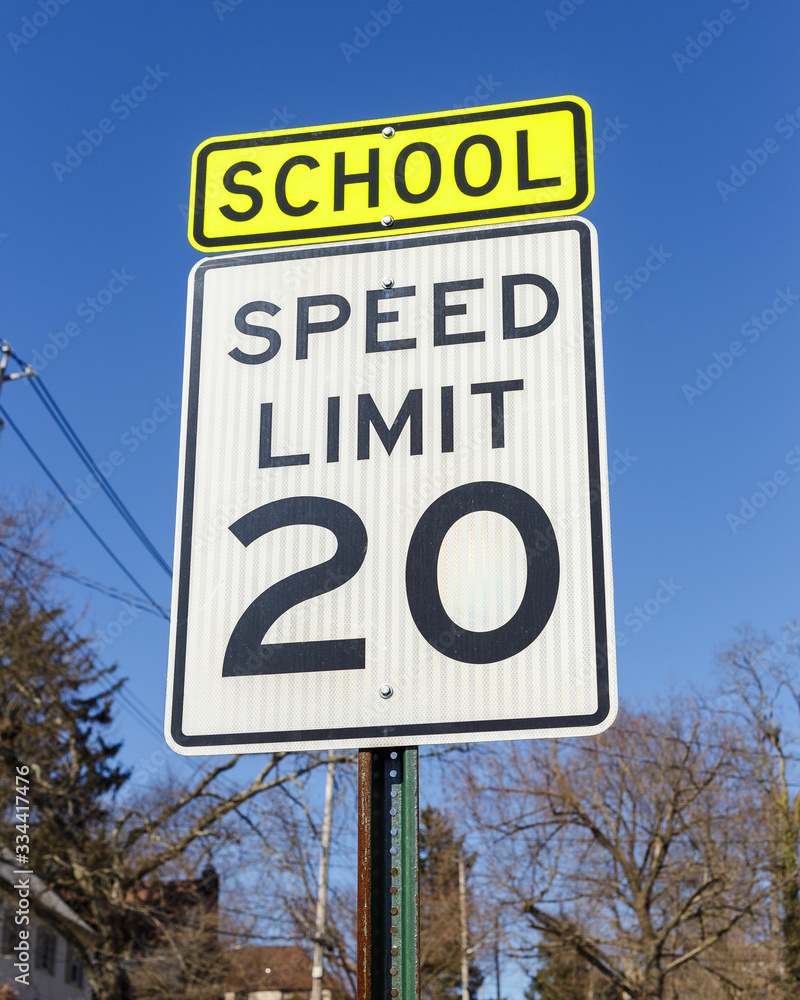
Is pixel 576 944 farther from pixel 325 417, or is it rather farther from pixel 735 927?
pixel 325 417

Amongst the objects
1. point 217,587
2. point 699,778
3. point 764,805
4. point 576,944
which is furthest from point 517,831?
point 217,587

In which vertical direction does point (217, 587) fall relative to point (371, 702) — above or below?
above

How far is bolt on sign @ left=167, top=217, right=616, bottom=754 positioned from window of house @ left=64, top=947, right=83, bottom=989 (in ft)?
125

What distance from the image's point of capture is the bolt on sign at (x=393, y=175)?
5.82ft

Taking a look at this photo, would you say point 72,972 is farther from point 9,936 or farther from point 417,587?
point 417,587

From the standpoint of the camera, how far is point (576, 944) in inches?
832

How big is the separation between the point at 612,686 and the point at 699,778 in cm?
2219

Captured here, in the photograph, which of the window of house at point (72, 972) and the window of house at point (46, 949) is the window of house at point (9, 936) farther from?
the window of house at point (72, 972)

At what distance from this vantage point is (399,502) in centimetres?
159

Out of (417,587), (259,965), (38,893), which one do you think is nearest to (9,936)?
(259,965)

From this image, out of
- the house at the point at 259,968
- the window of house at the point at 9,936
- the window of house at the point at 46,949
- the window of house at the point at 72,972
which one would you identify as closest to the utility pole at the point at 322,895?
the house at the point at 259,968

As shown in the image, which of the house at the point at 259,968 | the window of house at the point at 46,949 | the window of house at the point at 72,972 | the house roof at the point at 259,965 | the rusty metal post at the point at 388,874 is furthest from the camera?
the window of house at the point at 72,972

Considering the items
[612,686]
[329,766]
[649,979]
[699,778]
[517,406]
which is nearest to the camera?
[612,686]

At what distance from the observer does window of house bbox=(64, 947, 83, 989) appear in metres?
36.0
